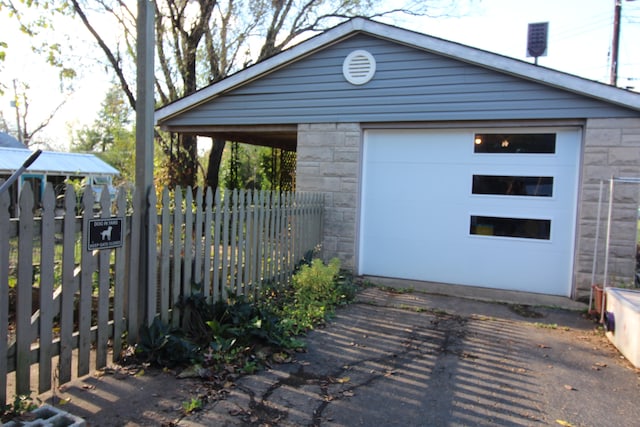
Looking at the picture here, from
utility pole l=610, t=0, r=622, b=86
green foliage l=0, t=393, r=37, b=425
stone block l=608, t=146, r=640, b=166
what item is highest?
utility pole l=610, t=0, r=622, b=86

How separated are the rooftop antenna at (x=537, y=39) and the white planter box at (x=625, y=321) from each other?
522cm

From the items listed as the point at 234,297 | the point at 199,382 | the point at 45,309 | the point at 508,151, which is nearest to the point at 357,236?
the point at 508,151

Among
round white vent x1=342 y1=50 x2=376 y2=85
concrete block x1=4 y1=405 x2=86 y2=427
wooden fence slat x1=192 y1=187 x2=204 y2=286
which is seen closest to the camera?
concrete block x1=4 y1=405 x2=86 y2=427

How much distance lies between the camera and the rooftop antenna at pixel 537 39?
328 inches

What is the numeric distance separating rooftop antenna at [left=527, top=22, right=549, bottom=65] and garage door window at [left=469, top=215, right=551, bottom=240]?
3.58m

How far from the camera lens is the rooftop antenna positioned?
27.4 feet

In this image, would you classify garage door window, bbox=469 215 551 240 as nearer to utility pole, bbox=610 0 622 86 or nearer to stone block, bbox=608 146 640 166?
stone block, bbox=608 146 640 166

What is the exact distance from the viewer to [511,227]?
6.65 metres

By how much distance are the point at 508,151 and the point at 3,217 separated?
20.4ft

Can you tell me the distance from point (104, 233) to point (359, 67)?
16.6ft

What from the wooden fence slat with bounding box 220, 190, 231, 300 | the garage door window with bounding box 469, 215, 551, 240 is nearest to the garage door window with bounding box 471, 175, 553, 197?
the garage door window with bounding box 469, 215, 551, 240

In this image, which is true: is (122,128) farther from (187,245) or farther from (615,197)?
(615,197)

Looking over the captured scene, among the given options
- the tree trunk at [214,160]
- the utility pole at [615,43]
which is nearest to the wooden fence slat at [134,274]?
the tree trunk at [214,160]

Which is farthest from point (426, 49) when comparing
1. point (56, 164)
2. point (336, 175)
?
point (56, 164)
